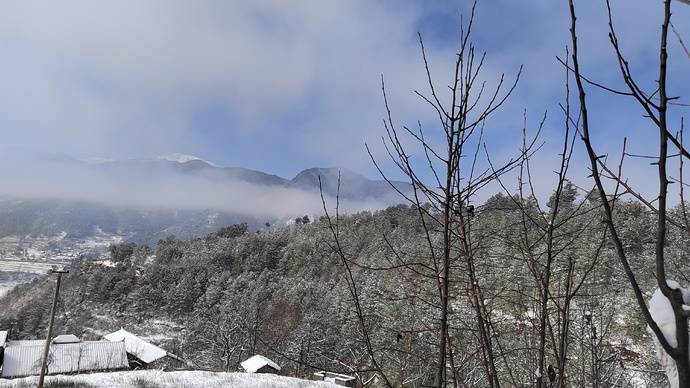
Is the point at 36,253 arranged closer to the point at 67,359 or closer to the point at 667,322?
the point at 67,359

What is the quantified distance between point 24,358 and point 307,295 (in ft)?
73.8

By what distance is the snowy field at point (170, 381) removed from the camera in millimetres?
11391

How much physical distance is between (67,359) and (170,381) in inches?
442

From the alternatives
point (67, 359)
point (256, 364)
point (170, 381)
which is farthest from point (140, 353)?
point (170, 381)

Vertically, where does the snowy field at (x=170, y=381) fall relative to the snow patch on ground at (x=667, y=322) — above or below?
below

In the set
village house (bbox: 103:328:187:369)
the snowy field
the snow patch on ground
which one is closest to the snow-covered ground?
village house (bbox: 103:328:187:369)

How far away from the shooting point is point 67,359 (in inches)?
796

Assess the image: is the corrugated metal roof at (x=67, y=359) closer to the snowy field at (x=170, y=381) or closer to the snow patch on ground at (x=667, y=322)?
the snowy field at (x=170, y=381)

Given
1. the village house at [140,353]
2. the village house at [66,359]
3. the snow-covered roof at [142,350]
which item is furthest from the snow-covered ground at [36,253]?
the village house at [66,359]

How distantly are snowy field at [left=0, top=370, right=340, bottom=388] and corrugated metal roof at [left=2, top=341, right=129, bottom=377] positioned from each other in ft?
28.8

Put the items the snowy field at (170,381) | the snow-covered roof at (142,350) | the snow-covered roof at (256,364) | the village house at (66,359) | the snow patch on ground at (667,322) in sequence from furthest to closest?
the snow-covered roof at (142,350) → the snow-covered roof at (256,364) → the village house at (66,359) → the snowy field at (170,381) → the snow patch on ground at (667,322)

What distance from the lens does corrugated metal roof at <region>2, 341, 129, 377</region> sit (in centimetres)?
1975

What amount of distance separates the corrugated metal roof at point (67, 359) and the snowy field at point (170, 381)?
8790 mm

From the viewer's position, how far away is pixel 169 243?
234 feet
